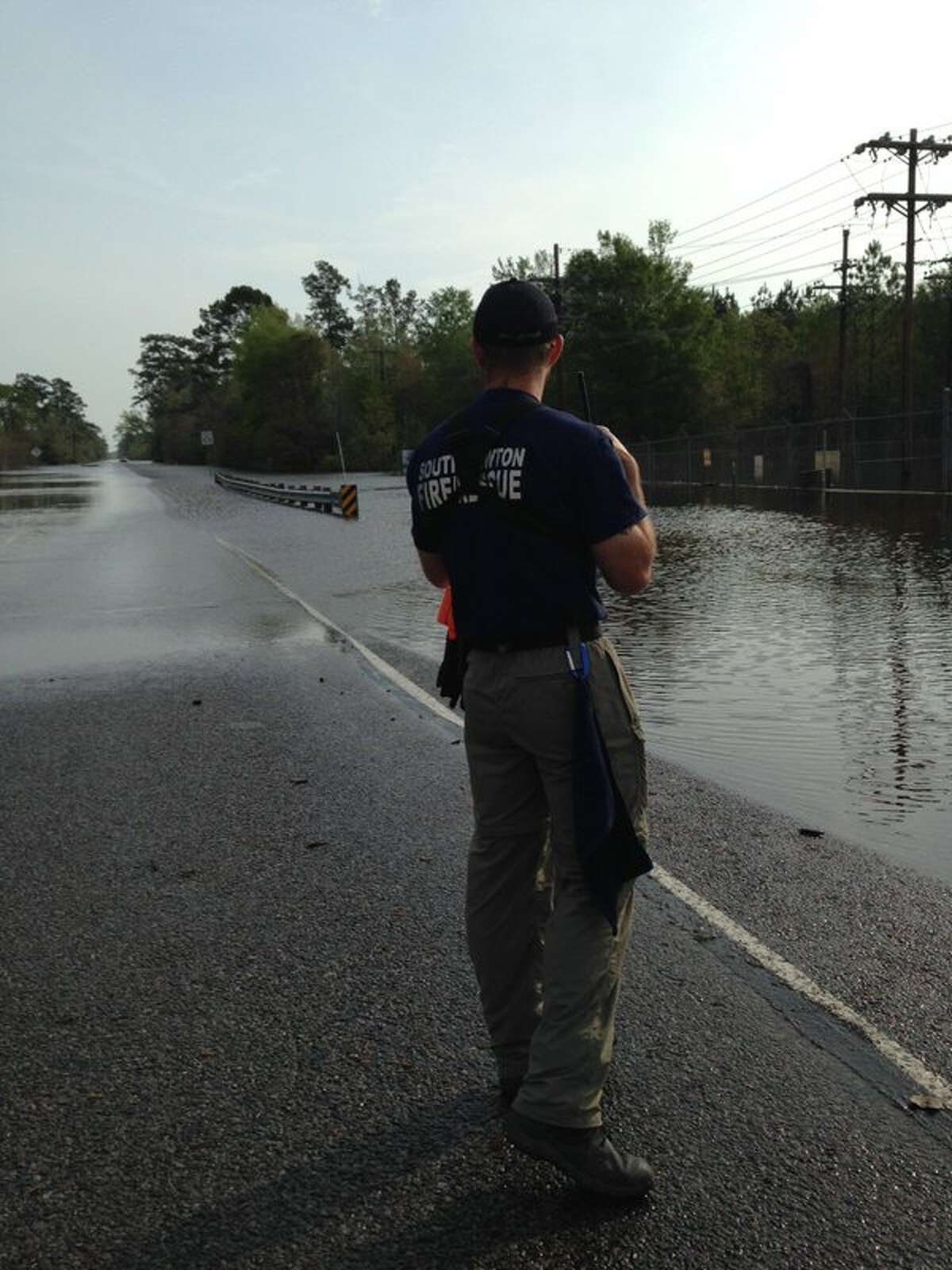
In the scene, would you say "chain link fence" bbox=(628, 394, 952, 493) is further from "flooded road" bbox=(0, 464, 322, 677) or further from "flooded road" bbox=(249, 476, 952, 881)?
"flooded road" bbox=(0, 464, 322, 677)

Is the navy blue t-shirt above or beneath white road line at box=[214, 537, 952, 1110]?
above

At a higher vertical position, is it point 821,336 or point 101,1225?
point 821,336

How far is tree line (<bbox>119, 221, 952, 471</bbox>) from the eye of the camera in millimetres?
79688

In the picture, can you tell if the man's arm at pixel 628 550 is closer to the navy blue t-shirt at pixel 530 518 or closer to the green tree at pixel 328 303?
the navy blue t-shirt at pixel 530 518

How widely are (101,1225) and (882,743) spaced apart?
5.24 m

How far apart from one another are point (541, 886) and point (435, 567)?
33.2 inches

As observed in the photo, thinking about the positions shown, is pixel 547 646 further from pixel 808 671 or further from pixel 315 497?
pixel 315 497

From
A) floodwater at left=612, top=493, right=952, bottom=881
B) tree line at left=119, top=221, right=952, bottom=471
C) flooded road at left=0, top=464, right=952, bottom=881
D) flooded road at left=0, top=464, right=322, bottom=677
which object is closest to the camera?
floodwater at left=612, top=493, right=952, bottom=881

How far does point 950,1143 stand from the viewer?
2750mm

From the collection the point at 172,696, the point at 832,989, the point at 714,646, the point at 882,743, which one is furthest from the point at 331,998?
the point at 714,646

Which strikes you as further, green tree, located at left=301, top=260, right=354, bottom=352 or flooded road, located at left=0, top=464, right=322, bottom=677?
green tree, located at left=301, top=260, right=354, bottom=352

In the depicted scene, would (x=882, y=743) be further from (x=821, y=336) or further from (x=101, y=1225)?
(x=821, y=336)

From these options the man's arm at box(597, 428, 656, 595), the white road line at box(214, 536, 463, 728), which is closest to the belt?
the man's arm at box(597, 428, 656, 595)

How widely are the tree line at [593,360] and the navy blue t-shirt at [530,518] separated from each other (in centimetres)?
5357
